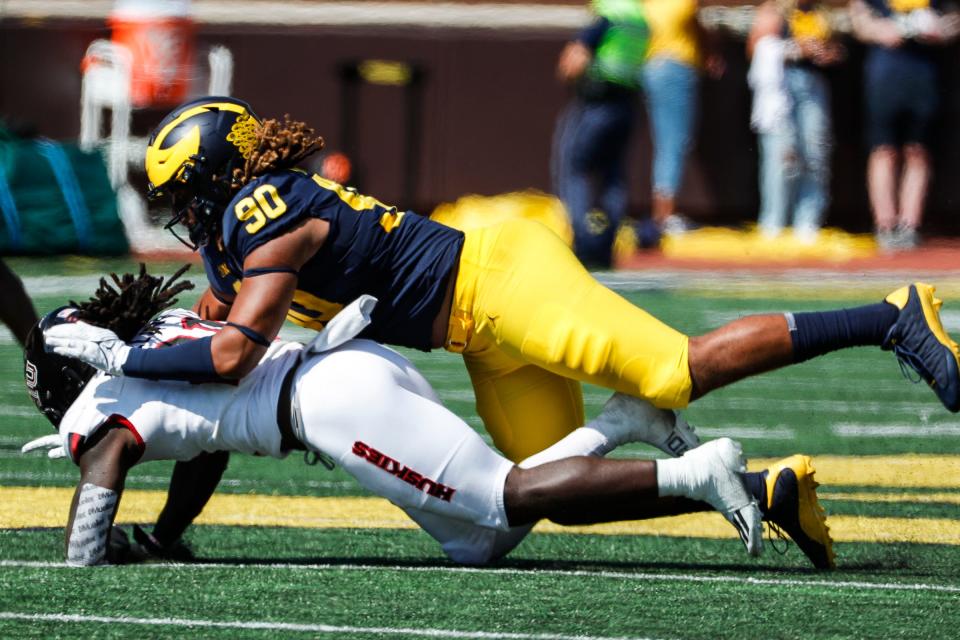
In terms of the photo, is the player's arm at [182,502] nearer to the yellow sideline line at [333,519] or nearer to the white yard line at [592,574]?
the white yard line at [592,574]

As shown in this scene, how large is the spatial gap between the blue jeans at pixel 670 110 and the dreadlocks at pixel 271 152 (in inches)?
385

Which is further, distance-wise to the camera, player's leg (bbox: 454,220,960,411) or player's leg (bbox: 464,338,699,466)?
player's leg (bbox: 464,338,699,466)

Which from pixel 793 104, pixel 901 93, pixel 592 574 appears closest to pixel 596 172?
pixel 793 104

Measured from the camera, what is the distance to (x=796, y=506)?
472 cm

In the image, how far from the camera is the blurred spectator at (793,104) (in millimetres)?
14406

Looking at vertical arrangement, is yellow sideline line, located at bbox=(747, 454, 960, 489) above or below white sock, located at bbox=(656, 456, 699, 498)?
below

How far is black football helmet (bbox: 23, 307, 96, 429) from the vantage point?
4.93 m

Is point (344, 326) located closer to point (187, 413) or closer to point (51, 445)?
point (187, 413)

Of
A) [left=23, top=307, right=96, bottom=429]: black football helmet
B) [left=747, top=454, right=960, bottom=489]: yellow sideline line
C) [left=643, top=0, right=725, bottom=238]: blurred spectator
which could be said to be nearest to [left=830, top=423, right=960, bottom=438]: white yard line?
[left=747, top=454, right=960, bottom=489]: yellow sideline line

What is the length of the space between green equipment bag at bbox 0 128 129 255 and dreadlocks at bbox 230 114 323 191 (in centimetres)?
894

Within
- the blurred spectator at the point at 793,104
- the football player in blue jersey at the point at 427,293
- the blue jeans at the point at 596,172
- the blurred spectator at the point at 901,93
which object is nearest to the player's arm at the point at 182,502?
the football player in blue jersey at the point at 427,293

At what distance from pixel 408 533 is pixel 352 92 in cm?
1139

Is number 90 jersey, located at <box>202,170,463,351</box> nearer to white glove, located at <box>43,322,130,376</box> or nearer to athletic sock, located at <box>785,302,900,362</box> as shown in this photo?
white glove, located at <box>43,322,130,376</box>

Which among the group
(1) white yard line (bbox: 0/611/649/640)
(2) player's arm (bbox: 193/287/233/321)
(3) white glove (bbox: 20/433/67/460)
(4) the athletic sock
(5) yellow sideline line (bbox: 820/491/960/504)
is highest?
(4) the athletic sock
